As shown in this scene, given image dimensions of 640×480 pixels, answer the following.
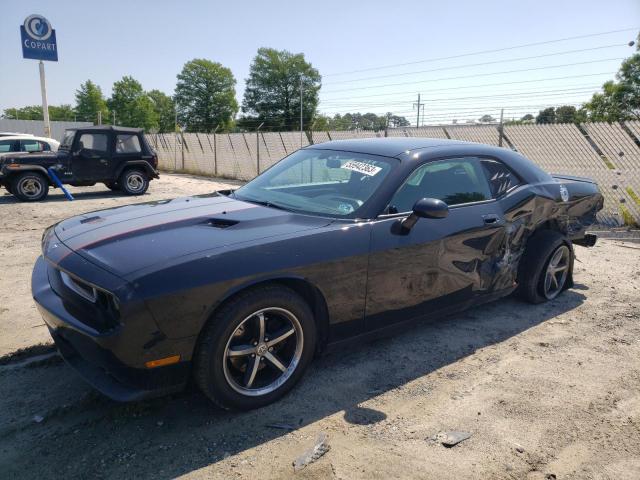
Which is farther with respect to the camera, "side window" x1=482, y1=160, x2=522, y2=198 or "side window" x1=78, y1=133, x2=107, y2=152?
"side window" x1=78, y1=133, x2=107, y2=152

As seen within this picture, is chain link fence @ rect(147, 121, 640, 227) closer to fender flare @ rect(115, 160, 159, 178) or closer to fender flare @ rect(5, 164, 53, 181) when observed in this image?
fender flare @ rect(115, 160, 159, 178)

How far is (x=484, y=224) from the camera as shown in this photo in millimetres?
3676

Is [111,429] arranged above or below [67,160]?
below

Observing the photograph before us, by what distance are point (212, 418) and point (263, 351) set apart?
471 millimetres

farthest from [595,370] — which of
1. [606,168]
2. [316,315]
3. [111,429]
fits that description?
[606,168]

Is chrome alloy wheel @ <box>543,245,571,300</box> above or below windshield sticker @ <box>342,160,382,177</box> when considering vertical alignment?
below

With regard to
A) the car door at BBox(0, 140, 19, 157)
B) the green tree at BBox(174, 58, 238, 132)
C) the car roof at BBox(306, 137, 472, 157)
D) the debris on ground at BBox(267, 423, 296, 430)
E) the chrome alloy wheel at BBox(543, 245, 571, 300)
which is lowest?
the debris on ground at BBox(267, 423, 296, 430)

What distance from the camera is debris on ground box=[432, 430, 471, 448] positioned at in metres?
2.51

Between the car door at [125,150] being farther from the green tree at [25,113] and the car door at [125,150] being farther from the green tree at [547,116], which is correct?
the green tree at [25,113]

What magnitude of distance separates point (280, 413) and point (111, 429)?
0.92 meters

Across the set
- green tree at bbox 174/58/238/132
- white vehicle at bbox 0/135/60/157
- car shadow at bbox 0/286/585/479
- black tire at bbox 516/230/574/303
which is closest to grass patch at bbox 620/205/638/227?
black tire at bbox 516/230/574/303

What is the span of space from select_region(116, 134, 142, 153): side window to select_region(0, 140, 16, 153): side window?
8.53 feet

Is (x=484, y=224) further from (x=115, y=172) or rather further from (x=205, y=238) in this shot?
(x=115, y=172)

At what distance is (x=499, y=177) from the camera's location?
4.05 meters
